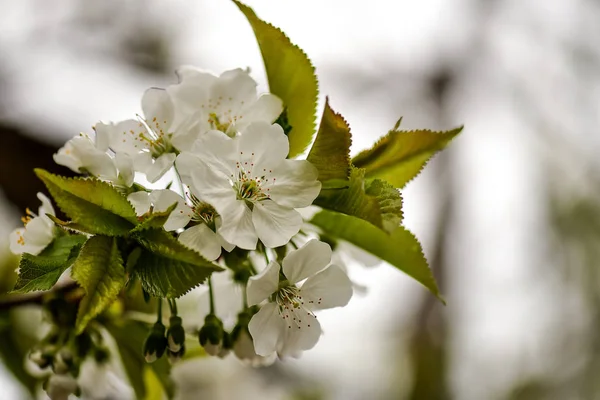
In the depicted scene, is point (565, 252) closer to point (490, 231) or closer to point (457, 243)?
point (490, 231)

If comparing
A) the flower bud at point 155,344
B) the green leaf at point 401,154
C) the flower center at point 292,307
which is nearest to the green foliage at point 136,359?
the flower bud at point 155,344

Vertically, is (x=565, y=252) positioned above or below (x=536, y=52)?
below

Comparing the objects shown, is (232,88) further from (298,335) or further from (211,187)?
(298,335)

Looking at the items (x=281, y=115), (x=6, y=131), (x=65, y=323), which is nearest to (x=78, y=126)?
(x=6, y=131)

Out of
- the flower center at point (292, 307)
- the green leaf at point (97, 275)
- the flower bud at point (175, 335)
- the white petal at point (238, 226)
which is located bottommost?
the flower bud at point (175, 335)

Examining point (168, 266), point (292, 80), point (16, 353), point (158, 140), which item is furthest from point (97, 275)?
point (16, 353)

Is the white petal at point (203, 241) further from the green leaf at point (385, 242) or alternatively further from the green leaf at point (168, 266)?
the green leaf at point (385, 242)

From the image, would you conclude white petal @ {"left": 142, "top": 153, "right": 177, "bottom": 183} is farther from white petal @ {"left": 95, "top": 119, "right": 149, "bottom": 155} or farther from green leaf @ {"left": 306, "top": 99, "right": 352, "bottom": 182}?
green leaf @ {"left": 306, "top": 99, "right": 352, "bottom": 182}
